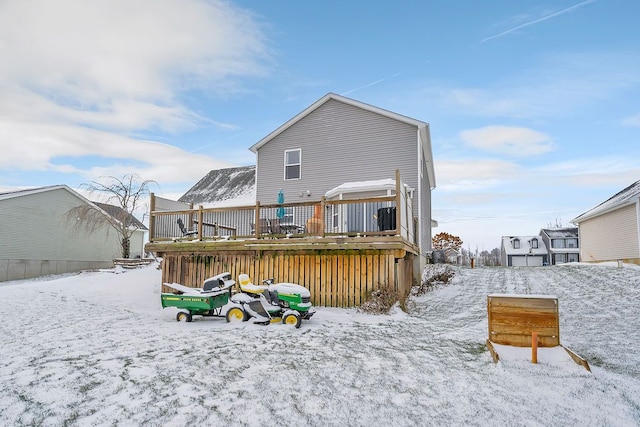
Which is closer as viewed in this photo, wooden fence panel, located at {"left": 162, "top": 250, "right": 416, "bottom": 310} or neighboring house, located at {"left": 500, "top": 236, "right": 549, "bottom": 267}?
wooden fence panel, located at {"left": 162, "top": 250, "right": 416, "bottom": 310}

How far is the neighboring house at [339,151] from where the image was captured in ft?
47.3

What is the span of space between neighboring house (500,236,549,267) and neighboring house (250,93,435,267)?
31540 mm

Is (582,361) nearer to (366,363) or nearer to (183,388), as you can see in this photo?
(366,363)

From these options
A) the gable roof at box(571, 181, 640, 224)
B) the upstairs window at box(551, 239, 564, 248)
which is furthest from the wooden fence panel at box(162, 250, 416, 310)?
the upstairs window at box(551, 239, 564, 248)

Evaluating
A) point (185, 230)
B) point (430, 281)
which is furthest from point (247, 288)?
point (430, 281)

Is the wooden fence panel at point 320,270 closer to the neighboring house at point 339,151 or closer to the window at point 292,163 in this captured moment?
the neighboring house at point 339,151

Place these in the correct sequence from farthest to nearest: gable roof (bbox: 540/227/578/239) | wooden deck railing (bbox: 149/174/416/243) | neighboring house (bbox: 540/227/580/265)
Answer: gable roof (bbox: 540/227/578/239) → neighboring house (bbox: 540/227/580/265) → wooden deck railing (bbox: 149/174/416/243)

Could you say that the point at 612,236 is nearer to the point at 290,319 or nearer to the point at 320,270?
the point at 320,270

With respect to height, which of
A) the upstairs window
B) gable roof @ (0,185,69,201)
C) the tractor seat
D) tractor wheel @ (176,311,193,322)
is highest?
gable roof @ (0,185,69,201)

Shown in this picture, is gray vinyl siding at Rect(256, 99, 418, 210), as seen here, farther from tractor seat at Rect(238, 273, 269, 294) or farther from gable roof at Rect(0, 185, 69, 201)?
gable roof at Rect(0, 185, 69, 201)

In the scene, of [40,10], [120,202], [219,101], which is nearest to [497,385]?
[40,10]

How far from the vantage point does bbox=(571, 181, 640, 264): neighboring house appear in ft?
54.9

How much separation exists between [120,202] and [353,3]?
19.7 metres

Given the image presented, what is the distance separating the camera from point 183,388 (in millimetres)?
3854
